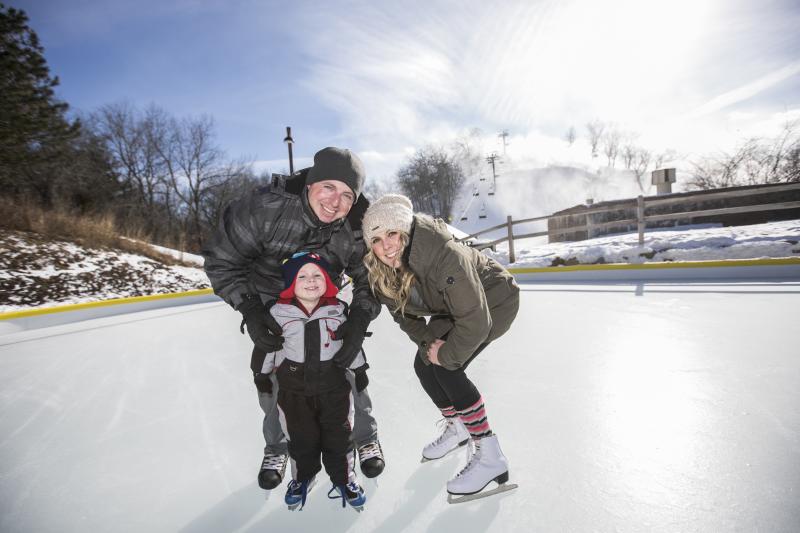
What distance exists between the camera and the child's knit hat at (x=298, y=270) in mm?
1436

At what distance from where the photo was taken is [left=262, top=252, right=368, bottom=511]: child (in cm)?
134

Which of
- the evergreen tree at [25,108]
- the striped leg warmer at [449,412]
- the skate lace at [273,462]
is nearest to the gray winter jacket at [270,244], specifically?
the striped leg warmer at [449,412]

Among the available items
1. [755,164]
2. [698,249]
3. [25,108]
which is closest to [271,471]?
[698,249]

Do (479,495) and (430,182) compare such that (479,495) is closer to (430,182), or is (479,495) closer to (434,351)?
(434,351)

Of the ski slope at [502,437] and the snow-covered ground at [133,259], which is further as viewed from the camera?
the snow-covered ground at [133,259]

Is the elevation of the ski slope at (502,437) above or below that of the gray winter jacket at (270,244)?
below

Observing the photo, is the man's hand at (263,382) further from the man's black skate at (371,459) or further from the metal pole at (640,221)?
the metal pole at (640,221)

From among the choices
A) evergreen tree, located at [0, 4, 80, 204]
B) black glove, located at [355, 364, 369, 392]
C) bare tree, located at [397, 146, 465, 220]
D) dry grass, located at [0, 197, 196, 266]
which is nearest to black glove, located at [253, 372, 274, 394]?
black glove, located at [355, 364, 369, 392]

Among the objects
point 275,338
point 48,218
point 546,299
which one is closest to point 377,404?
point 275,338

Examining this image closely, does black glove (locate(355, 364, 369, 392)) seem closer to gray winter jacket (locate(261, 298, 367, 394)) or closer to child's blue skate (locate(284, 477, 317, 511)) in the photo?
gray winter jacket (locate(261, 298, 367, 394))

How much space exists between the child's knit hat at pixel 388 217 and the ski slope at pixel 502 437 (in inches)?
38.3

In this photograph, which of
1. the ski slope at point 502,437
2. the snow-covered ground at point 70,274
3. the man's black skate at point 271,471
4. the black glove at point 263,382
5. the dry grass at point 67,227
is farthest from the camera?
the dry grass at point 67,227

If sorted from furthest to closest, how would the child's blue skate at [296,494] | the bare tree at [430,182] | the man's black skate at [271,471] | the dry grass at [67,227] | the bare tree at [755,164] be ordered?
the bare tree at [430,182]
the bare tree at [755,164]
the dry grass at [67,227]
the man's black skate at [271,471]
the child's blue skate at [296,494]

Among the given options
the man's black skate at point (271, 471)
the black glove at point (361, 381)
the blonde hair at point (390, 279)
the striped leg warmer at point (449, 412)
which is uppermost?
the blonde hair at point (390, 279)
